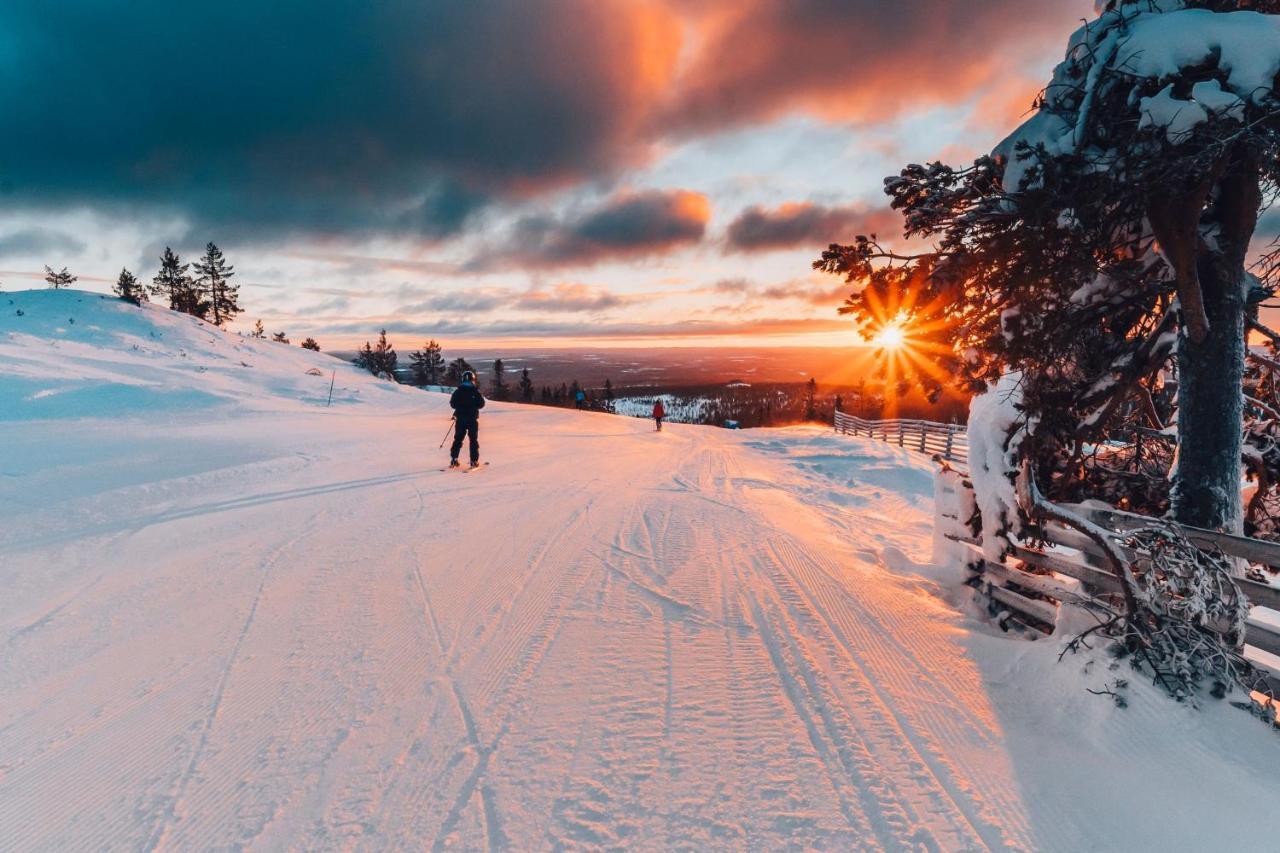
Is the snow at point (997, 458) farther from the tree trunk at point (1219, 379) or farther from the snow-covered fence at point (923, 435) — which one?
→ the snow-covered fence at point (923, 435)

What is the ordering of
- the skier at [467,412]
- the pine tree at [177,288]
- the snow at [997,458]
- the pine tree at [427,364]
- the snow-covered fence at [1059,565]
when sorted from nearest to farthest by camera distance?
the snow-covered fence at [1059,565], the snow at [997,458], the skier at [467,412], the pine tree at [177,288], the pine tree at [427,364]

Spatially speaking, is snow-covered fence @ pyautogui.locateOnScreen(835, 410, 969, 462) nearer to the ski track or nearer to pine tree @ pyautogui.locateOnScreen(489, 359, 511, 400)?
the ski track

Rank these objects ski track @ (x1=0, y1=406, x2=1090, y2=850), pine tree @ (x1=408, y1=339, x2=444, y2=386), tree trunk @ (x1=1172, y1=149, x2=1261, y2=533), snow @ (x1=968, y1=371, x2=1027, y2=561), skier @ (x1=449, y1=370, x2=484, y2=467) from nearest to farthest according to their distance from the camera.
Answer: ski track @ (x1=0, y1=406, x2=1090, y2=850), tree trunk @ (x1=1172, y1=149, x2=1261, y2=533), snow @ (x1=968, y1=371, x2=1027, y2=561), skier @ (x1=449, y1=370, x2=484, y2=467), pine tree @ (x1=408, y1=339, x2=444, y2=386)

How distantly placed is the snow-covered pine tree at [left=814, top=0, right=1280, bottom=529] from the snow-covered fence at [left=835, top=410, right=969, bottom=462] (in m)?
14.6

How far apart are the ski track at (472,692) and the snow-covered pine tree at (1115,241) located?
2.45 m

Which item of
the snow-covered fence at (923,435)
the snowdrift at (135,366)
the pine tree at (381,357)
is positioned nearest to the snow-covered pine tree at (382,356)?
the pine tree at (381,357)

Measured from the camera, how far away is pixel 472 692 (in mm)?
3369

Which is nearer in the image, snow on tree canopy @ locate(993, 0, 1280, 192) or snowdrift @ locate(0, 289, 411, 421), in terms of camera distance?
snow on tree canopy @ locate(993, 0, 1280, 192)

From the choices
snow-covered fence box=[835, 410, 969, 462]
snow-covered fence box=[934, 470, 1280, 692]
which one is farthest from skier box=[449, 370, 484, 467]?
snow-covered fence box=[835, 410, 969, 462]

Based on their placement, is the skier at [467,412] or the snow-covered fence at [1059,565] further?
the skier at [467,412]

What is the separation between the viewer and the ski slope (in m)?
2.48

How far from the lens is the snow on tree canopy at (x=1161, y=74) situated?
2.96 metres

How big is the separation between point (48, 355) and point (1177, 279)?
99.6 feet

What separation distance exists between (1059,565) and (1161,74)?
147 inches
